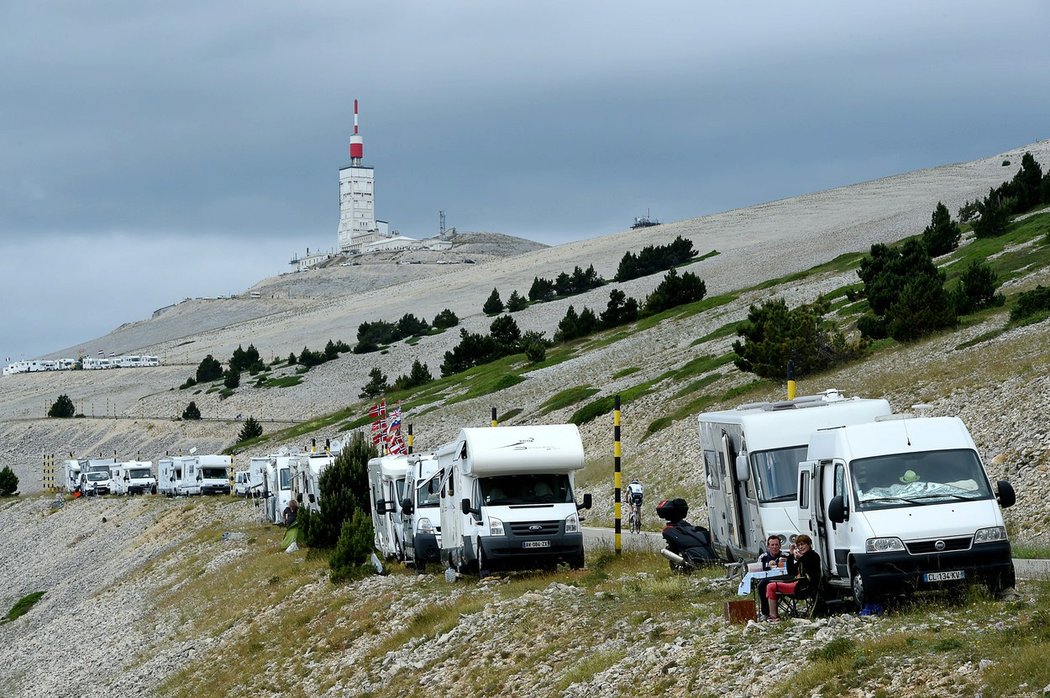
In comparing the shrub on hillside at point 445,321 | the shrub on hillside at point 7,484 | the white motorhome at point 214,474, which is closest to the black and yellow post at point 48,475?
the shrub on hillside at point 7,484

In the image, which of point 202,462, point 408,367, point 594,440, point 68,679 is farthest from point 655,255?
point 68,679

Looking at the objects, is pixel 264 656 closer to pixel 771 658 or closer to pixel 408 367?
pixel 771 658

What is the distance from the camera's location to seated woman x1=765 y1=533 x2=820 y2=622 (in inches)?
583

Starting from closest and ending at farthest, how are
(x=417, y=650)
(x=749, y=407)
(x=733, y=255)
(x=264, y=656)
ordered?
(x=417, y=650)
(x=749, y=407)
(x=264, y=656)
(x=733, y=255)

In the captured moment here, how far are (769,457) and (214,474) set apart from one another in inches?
2130

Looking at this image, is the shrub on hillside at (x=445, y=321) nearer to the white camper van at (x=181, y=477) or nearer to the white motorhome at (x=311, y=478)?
the white camper van at (x=181, y=477)

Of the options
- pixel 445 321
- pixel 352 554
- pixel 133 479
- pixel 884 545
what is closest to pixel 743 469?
pixel 884 545

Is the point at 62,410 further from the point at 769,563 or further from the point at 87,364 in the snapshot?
the point at 769,563

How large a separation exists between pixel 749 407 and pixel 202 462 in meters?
51.8

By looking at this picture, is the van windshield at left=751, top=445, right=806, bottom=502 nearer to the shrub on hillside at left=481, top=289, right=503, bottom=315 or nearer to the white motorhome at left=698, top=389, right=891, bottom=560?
the white motorhome at left=698, top=389, right=891, bottom=560

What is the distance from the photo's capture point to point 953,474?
15.1 m

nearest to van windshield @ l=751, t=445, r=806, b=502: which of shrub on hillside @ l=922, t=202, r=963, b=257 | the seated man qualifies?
the seated man

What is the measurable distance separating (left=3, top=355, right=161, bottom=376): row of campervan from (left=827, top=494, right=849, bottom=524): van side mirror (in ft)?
503

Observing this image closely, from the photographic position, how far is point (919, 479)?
15.0 m
